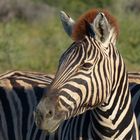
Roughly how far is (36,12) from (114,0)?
2210 millimetres

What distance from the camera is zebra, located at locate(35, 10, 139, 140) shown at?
195 inches

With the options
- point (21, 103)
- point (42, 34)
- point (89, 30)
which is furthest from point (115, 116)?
point (42, 34)

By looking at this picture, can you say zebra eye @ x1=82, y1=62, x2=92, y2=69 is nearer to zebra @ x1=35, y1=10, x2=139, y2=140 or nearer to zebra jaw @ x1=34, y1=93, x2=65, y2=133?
→ zebra @ x1=35, y1=10, x2=139, y2=140

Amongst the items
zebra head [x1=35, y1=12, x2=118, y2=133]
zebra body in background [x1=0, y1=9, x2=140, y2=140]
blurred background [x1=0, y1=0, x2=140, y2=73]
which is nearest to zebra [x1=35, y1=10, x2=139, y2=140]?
zebra head [x1=35, y1=12, x2=118, y2=133]

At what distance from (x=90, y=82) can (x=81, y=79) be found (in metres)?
0.07

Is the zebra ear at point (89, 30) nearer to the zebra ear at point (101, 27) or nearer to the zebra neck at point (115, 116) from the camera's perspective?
the zebra ear at point (101, 27)

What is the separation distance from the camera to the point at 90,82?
16.6ft

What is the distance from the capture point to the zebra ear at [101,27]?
5.09 meters

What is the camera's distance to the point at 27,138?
22.0 ft

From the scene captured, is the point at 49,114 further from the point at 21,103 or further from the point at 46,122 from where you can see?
the point at 21,103

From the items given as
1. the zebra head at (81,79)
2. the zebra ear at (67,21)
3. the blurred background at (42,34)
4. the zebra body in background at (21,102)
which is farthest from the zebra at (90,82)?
the blurred background at (42,34)

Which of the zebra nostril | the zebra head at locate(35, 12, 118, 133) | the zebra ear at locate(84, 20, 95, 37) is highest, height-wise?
the zebra ear at locate(84, 20, 95, 37)

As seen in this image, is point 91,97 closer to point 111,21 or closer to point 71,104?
point 71,104

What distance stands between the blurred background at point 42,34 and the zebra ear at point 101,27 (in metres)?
5.97
